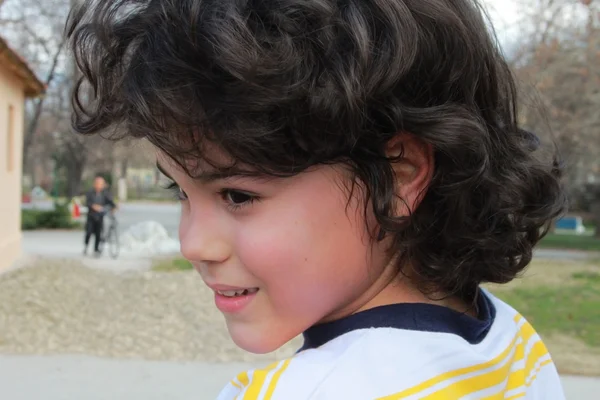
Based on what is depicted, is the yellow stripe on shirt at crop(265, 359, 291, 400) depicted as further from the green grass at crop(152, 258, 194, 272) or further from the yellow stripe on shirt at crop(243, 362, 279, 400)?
the green grass at crop(152, 258, 194, 272)

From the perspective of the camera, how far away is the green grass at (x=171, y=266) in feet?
38.6

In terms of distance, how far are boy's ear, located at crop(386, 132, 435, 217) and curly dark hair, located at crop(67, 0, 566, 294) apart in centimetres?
2

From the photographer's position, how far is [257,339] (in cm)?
102

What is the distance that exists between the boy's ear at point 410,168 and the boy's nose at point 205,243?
274mm

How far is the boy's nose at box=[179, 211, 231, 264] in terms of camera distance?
3.23 ft

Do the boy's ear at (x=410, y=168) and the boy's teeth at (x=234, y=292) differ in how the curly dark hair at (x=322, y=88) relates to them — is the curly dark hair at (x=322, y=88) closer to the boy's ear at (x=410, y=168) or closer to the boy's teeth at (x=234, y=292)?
the boy's ear at (x=410, y=168)

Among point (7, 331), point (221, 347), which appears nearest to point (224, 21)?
point (221, 347)

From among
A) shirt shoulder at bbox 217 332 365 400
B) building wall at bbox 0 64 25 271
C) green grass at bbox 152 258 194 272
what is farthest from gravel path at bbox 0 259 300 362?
shirt shoulder at bbox 217 332 365 400

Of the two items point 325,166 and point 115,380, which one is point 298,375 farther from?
point 115,380

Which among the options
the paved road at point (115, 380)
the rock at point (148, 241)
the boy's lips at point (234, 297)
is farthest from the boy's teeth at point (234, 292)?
the rock at point (148, 241)

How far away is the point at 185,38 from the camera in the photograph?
0.94 metres

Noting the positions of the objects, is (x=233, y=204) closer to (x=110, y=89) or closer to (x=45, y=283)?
(x=110, y=89)

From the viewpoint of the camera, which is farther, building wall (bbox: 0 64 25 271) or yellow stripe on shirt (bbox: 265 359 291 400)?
building wall (bbox: 0 64 25 271)

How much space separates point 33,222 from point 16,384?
1927cm
